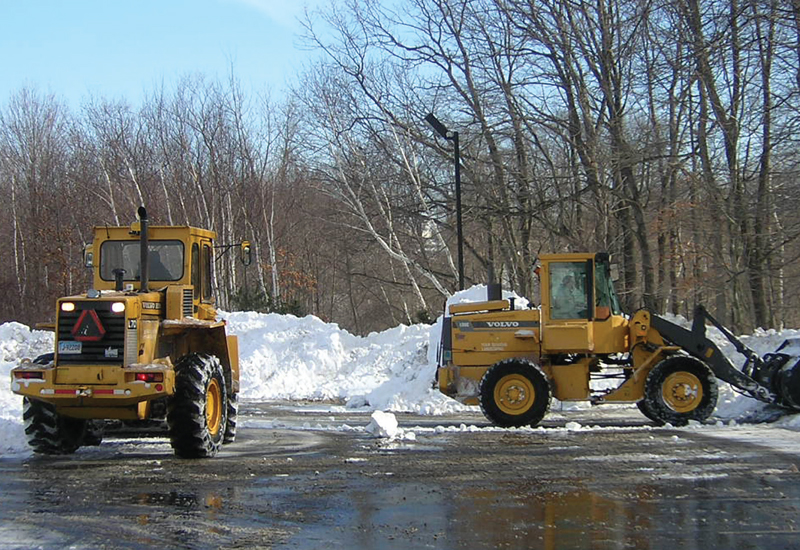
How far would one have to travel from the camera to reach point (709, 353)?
13875 mm

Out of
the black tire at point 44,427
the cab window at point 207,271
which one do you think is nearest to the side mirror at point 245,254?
the cab window at point 207,271

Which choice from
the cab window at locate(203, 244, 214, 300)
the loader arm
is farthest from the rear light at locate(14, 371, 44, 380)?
the loader arm

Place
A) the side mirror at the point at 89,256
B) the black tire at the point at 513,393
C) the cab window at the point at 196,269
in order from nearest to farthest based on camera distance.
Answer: the cab window at the point at 196,269 → the side mirror at the point at 89,256 → the black tire at the point at 513,393

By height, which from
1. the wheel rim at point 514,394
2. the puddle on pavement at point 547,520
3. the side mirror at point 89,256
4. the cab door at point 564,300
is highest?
the side mirror at point 89,256

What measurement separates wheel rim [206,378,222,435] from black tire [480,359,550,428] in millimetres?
4273

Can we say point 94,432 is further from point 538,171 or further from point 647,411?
point 538,171

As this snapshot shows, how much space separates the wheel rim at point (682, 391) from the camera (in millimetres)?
13539

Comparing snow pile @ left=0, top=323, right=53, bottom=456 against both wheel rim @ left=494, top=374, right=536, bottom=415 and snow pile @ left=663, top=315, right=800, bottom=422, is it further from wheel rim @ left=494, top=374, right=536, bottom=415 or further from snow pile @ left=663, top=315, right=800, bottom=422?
snow pile @ left=663, top=315, right=800, bottom=422

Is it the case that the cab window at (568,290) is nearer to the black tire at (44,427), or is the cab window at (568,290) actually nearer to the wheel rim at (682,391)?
the wheel rim at (682,391)

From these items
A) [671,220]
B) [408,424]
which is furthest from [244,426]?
[671,220]

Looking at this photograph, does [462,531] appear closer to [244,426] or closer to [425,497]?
[425,497]

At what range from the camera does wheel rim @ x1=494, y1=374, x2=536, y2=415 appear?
13.8m

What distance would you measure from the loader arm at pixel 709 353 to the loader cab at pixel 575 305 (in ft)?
2.44

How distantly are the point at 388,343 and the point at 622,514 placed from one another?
15781 millimetres
